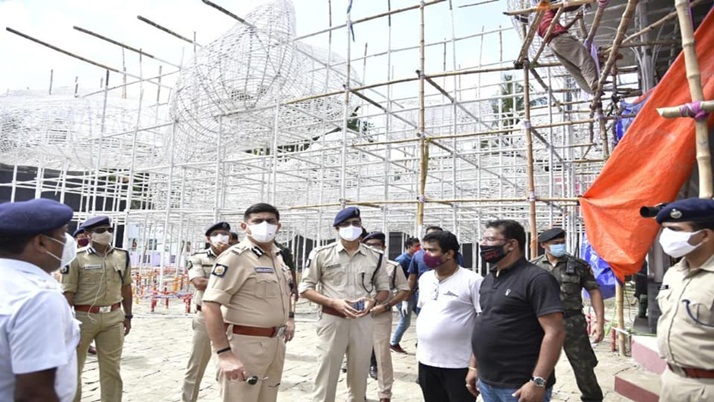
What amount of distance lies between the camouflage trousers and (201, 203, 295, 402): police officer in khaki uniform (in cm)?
297

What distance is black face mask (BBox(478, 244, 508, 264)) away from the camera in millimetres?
3014

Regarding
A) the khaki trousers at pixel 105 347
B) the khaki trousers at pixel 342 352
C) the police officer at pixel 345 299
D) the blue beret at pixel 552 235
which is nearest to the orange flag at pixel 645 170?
the blue beret at pixel 552 235

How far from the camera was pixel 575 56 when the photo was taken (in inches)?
240

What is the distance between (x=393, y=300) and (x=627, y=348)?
455 centimetres

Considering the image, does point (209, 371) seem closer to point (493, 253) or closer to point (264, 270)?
point (264, 270)

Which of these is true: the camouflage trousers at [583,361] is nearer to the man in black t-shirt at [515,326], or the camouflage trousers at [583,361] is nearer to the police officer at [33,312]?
the man in black t-shirt at [515,326]

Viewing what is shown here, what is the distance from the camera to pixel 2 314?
5.17 feet

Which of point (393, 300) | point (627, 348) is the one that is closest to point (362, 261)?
point (393, 300)

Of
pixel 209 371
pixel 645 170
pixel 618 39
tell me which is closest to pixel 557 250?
pixel 645 170

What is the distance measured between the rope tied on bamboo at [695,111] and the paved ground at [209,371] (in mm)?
3510

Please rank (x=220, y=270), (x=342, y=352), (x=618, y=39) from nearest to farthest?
(x=220, y=270) → (x=342, y=352) → (x=618, y=39)

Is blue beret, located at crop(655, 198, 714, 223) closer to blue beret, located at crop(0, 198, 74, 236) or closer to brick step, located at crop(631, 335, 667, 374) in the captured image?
blue beret, located at crop(0, 198, 74, 236)

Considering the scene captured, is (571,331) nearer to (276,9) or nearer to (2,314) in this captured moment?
(2,314)

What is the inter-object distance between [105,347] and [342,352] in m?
2.15
